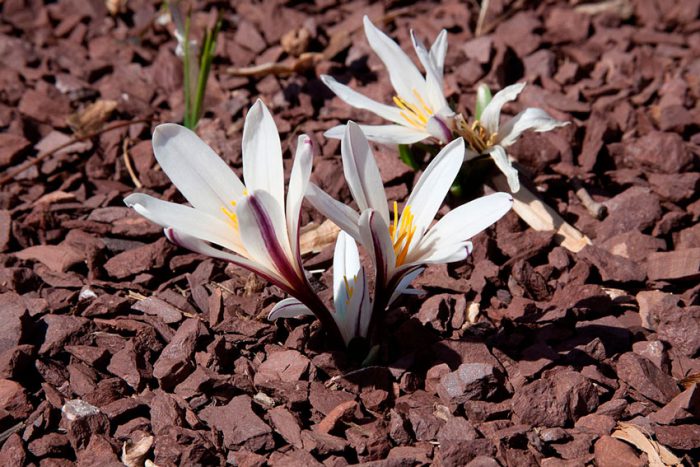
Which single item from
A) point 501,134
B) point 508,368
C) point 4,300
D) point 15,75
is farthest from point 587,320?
point 15,75

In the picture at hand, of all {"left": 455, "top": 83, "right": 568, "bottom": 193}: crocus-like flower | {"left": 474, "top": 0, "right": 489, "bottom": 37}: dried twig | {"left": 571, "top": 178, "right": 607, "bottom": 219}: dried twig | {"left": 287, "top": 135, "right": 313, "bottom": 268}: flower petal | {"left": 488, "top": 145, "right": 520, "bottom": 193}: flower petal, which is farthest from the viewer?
{"left": 474, "top": 0, "right": 489, "bottom": 37}: dried twig

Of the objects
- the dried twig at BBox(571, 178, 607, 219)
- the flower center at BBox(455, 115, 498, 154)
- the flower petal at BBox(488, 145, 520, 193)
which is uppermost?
the flower center at BBox(455, 115, 498, 154)

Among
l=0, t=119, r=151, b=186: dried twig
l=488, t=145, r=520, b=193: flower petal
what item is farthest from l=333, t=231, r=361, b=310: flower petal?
l=0, t=119, r=151, b=186: dried twig

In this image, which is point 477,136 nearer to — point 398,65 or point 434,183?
point 398,65

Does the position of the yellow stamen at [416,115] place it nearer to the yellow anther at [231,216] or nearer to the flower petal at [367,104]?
the flower petal at [367,104]

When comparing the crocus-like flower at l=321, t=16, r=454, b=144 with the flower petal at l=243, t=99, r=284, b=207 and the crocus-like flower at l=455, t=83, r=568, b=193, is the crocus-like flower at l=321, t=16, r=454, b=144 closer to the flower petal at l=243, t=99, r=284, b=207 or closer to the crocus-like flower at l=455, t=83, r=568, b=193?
the crocus-like flower at l=455, t=83, r=568, b=193

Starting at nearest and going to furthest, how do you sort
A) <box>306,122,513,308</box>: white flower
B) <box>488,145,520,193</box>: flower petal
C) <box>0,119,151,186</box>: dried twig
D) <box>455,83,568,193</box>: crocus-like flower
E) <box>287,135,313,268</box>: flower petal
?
1. <box>287,135,313,268</box>: flower petal
2. <box>306,122,513,308</box>: white flower
3. <box>488,145,520,193</box>: flower petal
4. <box>455,83,568,193</box>: crocus-like flower
5. <box>0,119,151,186</box>: dried twig

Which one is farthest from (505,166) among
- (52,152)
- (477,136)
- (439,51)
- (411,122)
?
(52,152)
